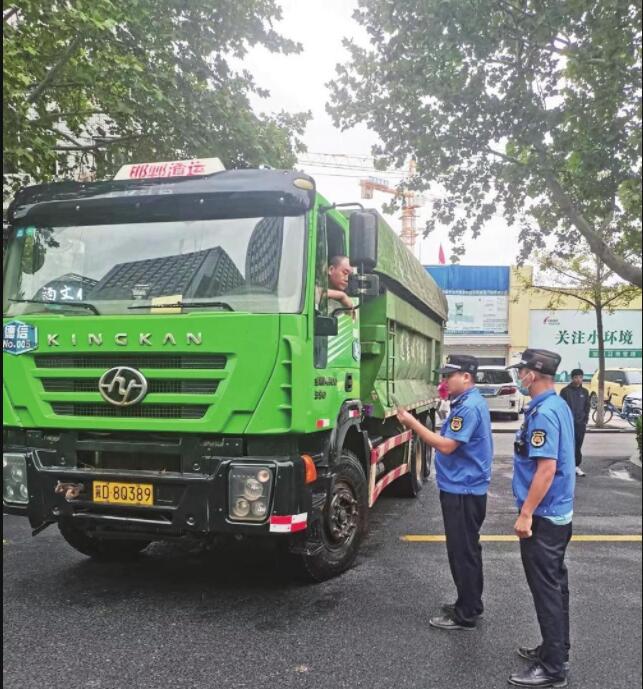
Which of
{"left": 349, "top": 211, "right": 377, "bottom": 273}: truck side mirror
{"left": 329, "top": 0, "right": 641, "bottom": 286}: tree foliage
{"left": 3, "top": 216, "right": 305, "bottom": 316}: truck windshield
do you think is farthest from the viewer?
{"left": 349, "top": 211, "right": 377, "bottom": 273}: truck side mirror

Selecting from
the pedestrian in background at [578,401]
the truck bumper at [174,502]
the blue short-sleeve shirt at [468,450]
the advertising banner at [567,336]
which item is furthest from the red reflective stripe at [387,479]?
the advertising banner at [567,336]

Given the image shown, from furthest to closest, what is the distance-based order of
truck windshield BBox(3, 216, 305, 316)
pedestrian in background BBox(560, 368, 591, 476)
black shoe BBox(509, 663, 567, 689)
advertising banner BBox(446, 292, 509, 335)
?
1. advertising banner BBox(446, 292, 509, 335)
2. pedestrian in background BBox(560, 368, 591, 476)
3. truck windshield BBox(3, 216, 305, 316)
4. black shoe BBox(509, 663, 567, 689)

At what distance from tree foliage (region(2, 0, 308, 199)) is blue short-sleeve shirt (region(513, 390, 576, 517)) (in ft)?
15.1

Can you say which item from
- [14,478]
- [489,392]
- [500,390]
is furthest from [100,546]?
[500,390]

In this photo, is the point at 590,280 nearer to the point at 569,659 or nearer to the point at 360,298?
the point at 360,298

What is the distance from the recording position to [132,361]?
12.3 feet

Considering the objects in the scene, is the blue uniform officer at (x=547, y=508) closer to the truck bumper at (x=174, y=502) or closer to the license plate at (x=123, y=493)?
the truck bumper at (x=174, y=502)

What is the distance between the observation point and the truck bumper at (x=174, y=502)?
3.53m

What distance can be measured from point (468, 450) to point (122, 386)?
2136 millimetres

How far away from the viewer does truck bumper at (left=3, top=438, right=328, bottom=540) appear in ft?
11.6

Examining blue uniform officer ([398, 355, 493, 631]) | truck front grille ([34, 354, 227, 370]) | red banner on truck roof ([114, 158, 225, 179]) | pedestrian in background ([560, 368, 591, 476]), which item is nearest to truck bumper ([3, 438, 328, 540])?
truck front grille ([34, 354, 227, 370])

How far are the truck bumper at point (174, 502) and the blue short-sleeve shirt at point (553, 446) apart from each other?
1.38 m

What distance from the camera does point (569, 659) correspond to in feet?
9.91

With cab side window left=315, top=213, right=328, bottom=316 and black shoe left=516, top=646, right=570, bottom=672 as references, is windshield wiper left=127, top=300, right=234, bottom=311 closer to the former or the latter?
cab side window left=315, top=213, right=328, bottom=316
